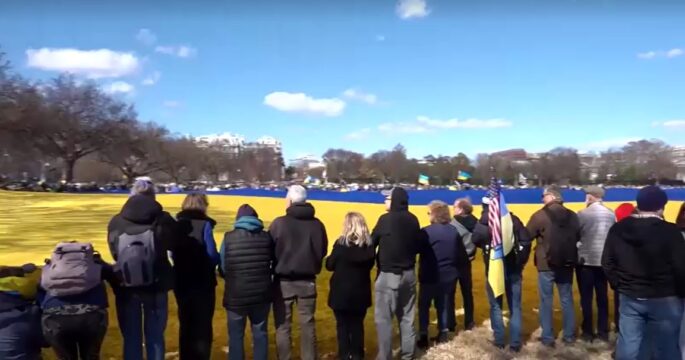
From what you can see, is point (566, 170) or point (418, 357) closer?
point (418, 357)

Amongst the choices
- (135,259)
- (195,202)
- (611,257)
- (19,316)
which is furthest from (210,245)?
(611,257)

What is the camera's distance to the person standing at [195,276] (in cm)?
541

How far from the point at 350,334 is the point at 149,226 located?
2403 mm

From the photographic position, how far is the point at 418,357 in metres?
6.32

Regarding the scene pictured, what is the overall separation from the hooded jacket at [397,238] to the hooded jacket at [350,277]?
186 millimetres

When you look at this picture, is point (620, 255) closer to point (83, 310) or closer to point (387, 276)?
point (387, 276)

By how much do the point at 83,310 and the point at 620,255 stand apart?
4.58 m

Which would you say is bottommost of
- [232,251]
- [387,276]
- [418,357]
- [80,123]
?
[418,357]

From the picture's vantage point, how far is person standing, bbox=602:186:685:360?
4.71 meters

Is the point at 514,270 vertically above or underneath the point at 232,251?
underneath

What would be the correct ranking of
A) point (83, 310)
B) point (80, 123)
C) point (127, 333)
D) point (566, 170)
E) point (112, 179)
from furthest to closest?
point (566, 170)
point (112, 179)
point (80, 123)
point (127, 333)
point (83, 310)

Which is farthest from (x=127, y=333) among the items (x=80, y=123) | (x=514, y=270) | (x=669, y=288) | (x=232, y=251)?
(x=80, y=123)

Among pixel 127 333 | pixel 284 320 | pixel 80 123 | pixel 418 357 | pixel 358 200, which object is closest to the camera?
pixel 127 333

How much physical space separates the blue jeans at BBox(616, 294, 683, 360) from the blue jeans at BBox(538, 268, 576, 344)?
71.0 inches
